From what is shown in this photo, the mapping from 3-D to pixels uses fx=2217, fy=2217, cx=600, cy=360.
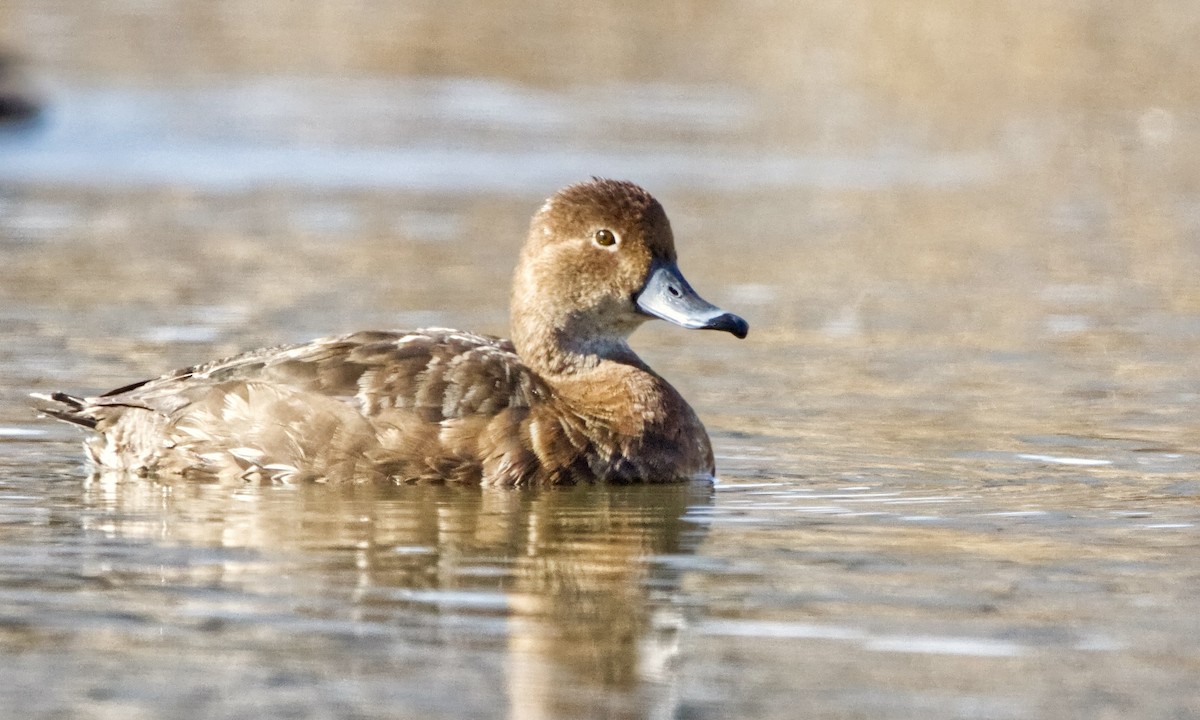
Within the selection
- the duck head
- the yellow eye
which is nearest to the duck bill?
the duck head

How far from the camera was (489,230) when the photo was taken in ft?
46.9

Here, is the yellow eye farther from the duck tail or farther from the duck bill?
the duck tail

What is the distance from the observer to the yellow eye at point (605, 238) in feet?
26.0

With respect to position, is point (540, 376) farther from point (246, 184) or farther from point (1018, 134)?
point (1018, 134)

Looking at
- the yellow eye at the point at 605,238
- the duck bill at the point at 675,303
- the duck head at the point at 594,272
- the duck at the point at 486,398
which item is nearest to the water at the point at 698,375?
the duck at the point at 486,398

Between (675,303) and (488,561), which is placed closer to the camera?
(488,561)

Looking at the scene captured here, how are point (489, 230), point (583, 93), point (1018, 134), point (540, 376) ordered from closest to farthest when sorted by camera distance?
point (540, 376) < point (489, 230) < point (1018, 134) < point (583, 93)

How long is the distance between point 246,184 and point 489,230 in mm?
2493

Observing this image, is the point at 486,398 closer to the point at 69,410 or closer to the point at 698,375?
the point at 69,410

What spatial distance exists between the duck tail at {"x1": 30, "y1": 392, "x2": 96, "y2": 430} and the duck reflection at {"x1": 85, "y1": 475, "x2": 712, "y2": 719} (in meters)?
0.30

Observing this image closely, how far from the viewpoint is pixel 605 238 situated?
7.93 meters

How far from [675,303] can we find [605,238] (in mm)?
345

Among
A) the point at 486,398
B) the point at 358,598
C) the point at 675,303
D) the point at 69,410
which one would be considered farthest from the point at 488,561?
the point at 69,410

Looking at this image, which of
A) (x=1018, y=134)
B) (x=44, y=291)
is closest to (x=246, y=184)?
(x=44, y=291)
